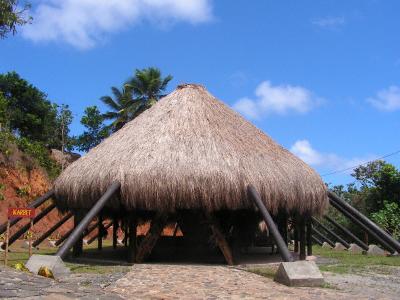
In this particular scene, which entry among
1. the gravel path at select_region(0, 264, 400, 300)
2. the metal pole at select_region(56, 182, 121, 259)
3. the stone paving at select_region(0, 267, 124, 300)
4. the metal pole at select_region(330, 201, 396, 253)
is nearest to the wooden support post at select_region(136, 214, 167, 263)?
the metal pole at select_region(56, 182, 121, 259)

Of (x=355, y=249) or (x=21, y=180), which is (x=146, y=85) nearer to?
(x=21, y=180)

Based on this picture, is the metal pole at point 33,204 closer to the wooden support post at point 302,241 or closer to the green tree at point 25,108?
the wooden support post at point 302,241

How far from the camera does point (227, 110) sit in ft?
49.4

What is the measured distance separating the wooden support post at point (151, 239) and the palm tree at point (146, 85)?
82.9 feet

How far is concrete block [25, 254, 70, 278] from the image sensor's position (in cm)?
928

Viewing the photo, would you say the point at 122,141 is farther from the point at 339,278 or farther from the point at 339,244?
the point at 339,244

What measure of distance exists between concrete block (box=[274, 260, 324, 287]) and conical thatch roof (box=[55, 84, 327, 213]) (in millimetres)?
2767

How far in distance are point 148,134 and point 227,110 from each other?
2.82m

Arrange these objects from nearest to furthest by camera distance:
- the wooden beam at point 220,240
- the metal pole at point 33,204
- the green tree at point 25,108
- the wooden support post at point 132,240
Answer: the wooden beam at point 220,240
the wooden support post at point 132,240
the metal pole at point 33,204
the green tree at point 25,108

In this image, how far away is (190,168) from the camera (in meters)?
11.9

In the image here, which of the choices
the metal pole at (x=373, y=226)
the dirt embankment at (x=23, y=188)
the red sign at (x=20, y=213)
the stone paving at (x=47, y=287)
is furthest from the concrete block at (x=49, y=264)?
the dirt embankment at (x=23, y=188)

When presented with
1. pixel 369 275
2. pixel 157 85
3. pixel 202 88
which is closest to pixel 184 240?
pixel 202 88

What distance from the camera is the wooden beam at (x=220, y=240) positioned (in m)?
12.3

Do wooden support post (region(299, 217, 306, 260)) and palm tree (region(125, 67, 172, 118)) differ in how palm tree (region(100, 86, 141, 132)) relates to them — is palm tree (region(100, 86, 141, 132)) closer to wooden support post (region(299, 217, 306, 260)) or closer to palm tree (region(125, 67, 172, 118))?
palm tree (region(125, 67, 172, 118))
